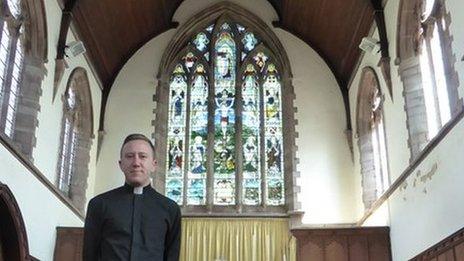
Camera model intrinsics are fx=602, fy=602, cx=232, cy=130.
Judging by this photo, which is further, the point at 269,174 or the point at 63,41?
the point at 269,174

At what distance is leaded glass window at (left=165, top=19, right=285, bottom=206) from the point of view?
39.4 ft

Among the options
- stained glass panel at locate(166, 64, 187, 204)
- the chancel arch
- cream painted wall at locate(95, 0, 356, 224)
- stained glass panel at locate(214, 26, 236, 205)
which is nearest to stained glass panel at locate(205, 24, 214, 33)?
the chancel arch

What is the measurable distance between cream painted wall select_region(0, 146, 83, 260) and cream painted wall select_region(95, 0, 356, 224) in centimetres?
232

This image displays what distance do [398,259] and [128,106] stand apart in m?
6.22

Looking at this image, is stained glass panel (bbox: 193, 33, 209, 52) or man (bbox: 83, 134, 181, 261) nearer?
man (bbox: 83, 134, 181, 261)

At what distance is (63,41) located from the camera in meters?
9.57

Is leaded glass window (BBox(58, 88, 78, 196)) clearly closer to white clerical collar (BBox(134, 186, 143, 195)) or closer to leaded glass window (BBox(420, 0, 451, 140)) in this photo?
leaded glass window (BBox(420, 0, 451, 140))

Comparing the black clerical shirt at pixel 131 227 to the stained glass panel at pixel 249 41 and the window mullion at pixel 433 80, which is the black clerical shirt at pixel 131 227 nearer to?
the window mullion at pixel 433 80

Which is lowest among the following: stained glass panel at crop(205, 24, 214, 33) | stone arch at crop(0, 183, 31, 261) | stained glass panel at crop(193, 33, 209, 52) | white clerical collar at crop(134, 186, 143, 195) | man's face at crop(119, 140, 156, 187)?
white clerical collar at crop(134, 186, 143, 195)

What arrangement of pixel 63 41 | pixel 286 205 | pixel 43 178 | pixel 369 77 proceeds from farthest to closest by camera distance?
pixel 286 205 → pixel 369 77 → pixel 63 41 → pixel 43 178

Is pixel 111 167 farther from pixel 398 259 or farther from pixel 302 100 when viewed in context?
pixel 398 259

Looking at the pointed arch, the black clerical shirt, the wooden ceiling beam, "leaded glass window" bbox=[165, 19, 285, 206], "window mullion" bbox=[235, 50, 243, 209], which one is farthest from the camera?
"leaded glass window" bbox=[165, 19, 285, 206]


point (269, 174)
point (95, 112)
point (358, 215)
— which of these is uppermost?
point (95, 112)

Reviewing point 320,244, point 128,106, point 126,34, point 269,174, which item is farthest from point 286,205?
point 126,34
